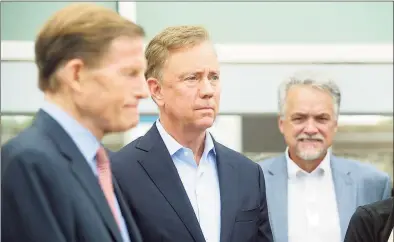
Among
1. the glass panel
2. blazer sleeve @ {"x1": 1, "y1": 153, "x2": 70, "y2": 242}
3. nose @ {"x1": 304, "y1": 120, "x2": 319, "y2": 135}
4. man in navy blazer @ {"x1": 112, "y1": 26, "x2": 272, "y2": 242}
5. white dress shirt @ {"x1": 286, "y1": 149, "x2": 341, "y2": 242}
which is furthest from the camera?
the glass panel

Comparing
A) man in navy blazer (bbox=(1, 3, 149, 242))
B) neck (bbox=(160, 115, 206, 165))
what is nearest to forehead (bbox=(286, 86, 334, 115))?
neck (bbox=(160, 115, 206, 165))

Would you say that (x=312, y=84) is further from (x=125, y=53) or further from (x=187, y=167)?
(x=125, y=53)

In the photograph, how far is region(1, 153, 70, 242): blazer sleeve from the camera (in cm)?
114

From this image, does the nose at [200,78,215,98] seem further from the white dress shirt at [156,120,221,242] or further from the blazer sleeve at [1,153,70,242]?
the blazer sleeve at [1,153,70,242]

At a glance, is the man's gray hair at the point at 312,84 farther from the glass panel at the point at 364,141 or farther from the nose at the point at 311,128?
the glass panel at the point at 364,141

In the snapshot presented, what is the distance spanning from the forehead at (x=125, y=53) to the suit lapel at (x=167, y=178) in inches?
16.6

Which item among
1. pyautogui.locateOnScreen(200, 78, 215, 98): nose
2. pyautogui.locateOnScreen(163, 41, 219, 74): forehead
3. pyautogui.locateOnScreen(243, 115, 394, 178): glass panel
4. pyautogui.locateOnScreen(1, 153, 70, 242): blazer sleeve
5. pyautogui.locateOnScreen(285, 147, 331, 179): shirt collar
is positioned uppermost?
pyautogui.locateOnScreen(163, 41, 219, 74): forehead

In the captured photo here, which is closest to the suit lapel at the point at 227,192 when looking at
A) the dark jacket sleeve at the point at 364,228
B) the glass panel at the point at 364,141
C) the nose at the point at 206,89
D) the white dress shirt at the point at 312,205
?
the nose at the point at 206,89

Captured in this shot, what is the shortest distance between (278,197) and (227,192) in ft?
1.58

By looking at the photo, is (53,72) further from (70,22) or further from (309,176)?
(309,176)

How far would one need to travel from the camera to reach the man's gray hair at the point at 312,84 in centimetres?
216

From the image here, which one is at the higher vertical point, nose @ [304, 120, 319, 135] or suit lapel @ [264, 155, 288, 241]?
nose @ [304, 120, 319, 135]

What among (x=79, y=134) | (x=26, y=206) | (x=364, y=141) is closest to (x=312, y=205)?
(x=364, y=141)

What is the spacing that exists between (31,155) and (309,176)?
115 centimetres
